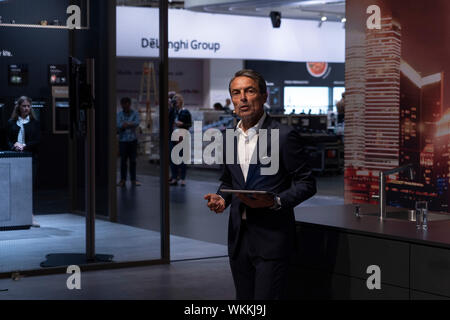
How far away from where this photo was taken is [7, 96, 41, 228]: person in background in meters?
6.58

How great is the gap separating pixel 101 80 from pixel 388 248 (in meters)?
4.41

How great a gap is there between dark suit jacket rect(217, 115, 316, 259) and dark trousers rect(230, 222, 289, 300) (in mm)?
29

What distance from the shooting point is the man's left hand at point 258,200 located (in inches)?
138

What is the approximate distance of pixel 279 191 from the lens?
145 inches

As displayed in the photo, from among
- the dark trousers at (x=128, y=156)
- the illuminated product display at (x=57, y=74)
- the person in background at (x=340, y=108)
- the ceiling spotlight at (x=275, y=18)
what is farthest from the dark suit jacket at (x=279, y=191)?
the ceiling spotlight at (x=275, y=18)

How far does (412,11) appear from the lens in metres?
6.74

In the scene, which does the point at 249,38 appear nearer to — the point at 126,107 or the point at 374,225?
the point at 126,107

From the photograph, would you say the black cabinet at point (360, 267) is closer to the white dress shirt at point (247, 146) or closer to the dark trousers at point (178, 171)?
the white dress shirt at point (247, 146)

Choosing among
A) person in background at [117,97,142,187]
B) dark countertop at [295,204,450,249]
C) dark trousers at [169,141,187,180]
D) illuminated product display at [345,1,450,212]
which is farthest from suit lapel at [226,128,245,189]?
dark trousers at [169,141,187,180]

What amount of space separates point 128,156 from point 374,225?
232 inches

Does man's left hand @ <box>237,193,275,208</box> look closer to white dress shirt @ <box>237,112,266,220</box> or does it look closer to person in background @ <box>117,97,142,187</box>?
white dress shirt @ <box>237,112,266,220</box>

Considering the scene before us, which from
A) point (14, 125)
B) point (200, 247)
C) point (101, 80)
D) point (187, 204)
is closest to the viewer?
point (14, 125)
